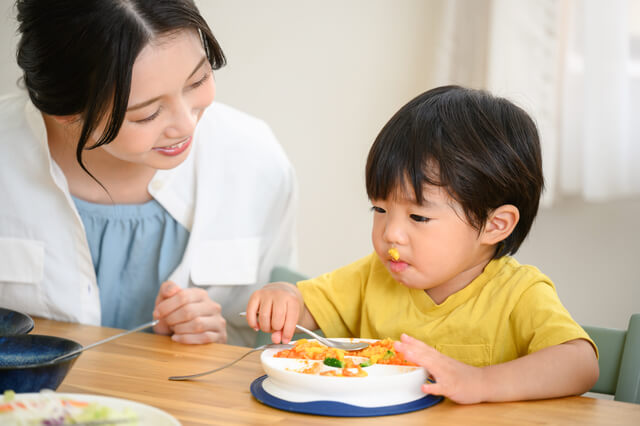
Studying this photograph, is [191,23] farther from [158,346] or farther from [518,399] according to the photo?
[518,399]

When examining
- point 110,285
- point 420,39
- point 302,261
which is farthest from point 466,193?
point 302,261

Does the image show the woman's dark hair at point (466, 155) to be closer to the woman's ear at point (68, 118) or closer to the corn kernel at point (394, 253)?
the corn kernel at point (394, 253)

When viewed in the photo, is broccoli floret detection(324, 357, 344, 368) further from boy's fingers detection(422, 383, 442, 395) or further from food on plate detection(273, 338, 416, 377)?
boy's fingers detection(422, 383, 442, 395)

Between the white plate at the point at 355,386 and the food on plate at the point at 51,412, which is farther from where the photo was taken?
the white plate at the point at 355,386

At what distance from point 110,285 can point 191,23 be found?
0.64 m

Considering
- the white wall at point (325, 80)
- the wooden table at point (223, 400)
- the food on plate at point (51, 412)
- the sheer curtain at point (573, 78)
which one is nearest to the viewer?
the food on plate at point (51, 412)

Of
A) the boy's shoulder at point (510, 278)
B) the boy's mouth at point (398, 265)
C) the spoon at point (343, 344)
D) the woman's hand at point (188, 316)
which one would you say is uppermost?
the boy's mouth at point (398, 265)

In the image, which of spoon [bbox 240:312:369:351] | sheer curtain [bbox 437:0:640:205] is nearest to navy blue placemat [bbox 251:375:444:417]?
spoon [bbox 240:312:369:351]

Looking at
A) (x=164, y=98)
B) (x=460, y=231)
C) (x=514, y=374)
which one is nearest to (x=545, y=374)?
(x=514, y=374)

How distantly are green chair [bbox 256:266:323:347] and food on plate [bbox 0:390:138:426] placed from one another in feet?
2.29

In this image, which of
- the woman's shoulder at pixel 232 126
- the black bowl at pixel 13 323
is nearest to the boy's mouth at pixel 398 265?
the black bowl at pixel 13 323

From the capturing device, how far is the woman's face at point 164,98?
116cm

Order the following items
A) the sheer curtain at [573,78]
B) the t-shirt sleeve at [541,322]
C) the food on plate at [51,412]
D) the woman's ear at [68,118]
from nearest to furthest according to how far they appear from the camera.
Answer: the food on plate at [51,412] → the t-shirt sleeve at [541,322] → the woman's ear at [68,118] → the sheer curtain at [573,78]

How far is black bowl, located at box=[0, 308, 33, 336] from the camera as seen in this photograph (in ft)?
3.30
